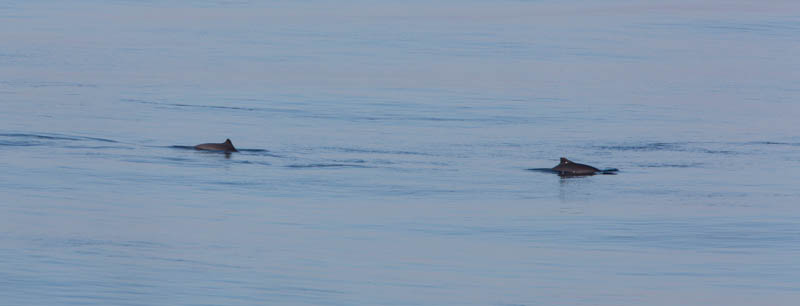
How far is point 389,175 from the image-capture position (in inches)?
1190

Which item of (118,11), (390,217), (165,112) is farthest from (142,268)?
(118,11)

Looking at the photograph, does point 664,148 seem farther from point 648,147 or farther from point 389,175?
point 389,175

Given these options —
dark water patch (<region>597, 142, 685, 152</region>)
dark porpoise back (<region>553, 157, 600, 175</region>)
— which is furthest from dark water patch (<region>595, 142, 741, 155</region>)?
dark porpoise back (<region>553, 157, 600, 175</region>)

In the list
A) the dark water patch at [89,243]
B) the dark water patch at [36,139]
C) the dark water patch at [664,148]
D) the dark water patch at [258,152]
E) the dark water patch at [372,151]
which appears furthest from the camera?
the dark water patch at [664,148]

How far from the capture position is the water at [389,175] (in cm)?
2116

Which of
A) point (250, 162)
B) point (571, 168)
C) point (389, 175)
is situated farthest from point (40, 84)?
point (571, 168)

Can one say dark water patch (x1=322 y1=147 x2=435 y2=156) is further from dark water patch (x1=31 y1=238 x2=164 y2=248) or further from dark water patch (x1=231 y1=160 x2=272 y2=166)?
dark water patch (x1=31 y1=238 x2=164 y2=248)

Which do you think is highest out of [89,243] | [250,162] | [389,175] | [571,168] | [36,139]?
[36,139]

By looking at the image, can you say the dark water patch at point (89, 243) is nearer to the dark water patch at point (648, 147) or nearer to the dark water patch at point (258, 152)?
the dark water patch at point (258, 152)

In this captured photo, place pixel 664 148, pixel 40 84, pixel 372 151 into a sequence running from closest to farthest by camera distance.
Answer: pixel 372 151
pixel 664 148
pixel 40 84

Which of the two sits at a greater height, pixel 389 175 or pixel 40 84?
pixel 40 84

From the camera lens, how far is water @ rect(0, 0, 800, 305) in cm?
2116

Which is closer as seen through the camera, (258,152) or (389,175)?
(389,175)

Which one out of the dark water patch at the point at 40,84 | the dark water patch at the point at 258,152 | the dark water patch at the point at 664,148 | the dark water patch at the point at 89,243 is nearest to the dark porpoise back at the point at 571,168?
the dark water patch at the point at 664,148
